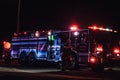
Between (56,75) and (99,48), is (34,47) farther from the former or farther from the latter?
(56,75)

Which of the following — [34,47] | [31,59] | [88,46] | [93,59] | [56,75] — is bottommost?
[56,75]

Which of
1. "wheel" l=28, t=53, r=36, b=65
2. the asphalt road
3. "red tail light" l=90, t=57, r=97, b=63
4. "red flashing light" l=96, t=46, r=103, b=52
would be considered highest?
"red flashing light" l=96, t=46, r=103, b=52

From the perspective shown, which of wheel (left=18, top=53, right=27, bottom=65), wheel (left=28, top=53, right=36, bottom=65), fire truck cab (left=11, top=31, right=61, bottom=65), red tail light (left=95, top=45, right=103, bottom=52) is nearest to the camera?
red tail light (left=95, top=45, right=103, bottom=52)

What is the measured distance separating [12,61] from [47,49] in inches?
275

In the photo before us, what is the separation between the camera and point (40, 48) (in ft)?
96.0

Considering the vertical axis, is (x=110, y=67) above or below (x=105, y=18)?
below

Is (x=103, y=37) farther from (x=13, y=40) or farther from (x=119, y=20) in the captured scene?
(x=119, y=20)

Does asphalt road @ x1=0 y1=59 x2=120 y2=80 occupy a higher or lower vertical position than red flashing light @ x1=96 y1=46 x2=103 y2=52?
lower

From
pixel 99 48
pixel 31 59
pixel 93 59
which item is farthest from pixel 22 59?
pixel 99 48

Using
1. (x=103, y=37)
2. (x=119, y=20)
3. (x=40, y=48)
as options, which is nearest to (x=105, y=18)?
(x=119, y=20)

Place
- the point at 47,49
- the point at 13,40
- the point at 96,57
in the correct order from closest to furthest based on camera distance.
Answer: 1. the point at 96,57
2. the point at 47,49
3. the point at 13,40

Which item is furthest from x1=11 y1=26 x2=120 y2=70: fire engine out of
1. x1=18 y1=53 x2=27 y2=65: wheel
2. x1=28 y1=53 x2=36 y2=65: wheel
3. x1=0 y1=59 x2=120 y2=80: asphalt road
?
x1=18 y1=53 x2=27 y2=65: wheel

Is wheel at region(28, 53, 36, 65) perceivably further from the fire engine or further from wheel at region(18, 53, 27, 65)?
the fire engine

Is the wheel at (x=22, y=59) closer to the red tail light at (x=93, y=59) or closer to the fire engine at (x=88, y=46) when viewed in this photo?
the fire engine at (x=88, y=46)
